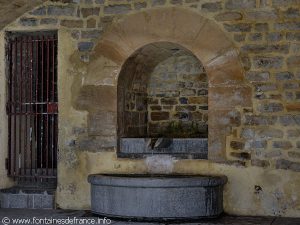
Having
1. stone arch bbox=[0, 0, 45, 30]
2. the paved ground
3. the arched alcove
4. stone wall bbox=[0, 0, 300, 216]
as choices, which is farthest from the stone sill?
stone arch bbox=[0, 0, 45, 30]

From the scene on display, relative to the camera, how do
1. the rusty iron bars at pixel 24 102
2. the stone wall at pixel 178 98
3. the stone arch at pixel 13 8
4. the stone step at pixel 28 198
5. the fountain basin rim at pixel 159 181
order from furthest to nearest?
the stone wall at pixel 178 98 → the rusty iron bars at pixel 24 102 → the stone step at pixel 28 198 → the stone arch at pixel 13 8 → the fountain basin rim at pixel 159 181

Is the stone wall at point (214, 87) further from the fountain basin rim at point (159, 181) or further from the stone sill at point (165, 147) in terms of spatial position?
the fountain basin rim at point (159, 181)

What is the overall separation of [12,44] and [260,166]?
12.8 feet

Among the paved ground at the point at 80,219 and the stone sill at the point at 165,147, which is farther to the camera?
the stone sill at the point at 165,147

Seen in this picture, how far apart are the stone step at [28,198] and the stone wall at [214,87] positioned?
5.9 inches

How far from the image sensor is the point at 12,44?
7266 mm

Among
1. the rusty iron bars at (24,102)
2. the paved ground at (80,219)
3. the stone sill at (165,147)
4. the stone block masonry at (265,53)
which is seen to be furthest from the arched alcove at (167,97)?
the paved ground at (80,219)

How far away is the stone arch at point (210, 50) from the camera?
632 centimetres

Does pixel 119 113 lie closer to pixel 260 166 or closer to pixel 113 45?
pixel 113 45

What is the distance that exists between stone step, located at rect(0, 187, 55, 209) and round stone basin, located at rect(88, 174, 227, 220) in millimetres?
1239

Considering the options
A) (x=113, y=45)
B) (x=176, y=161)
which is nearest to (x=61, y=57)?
(x=113, y=45)

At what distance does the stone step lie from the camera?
683 cm

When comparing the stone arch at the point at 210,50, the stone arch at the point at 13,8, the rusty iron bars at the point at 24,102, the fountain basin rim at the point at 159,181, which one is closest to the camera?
the fountain basin rim at the point at 159,181

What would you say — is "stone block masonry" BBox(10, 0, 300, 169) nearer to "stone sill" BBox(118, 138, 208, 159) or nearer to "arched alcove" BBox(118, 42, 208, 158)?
"stone sill" BBox(118, 138, 208, 159)
